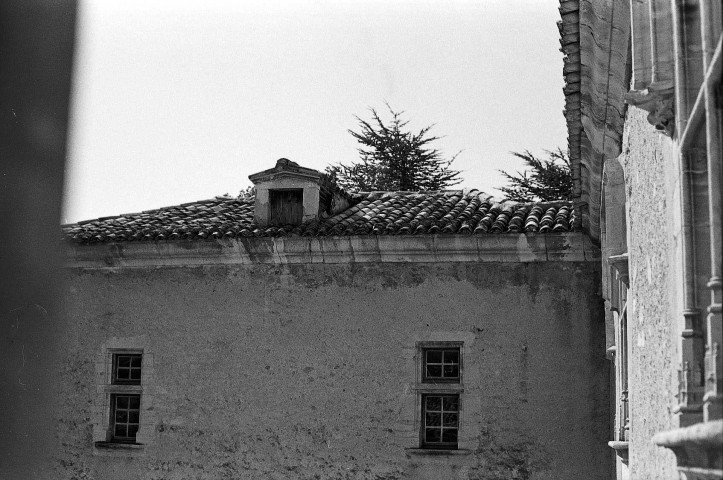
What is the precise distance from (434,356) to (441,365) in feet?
0.45

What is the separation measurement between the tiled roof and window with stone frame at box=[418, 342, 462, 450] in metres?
1.40

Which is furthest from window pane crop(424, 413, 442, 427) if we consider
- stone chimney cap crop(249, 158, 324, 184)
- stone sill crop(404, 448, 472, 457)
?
stone chimney cap crop(249, 158, 324, 184)

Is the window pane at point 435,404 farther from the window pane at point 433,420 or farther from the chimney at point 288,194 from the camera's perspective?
the chimney at point 288,194

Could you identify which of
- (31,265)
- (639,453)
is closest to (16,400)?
(31,265)

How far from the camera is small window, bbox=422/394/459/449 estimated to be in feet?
37.3

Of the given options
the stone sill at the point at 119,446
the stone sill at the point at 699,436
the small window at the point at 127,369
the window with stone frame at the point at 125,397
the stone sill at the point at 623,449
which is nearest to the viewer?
the stone sill at the point at 699,436

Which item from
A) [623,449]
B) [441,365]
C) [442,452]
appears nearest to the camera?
→ [623,449]

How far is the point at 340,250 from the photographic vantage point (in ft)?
38.5

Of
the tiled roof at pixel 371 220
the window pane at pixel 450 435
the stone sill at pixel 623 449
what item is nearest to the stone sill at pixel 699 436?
the stone sill at pixel 623 449

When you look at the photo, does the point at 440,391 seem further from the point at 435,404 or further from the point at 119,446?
the point at 119,446

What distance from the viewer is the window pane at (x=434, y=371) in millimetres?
11461

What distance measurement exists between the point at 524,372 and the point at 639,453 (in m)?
5.00

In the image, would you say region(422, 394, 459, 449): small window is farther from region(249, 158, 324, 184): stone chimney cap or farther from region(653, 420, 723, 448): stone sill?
region(653, 420, 723, 448): stone sill

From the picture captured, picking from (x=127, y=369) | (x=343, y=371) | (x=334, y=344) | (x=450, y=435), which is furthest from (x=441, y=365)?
(x=127, y=369)
